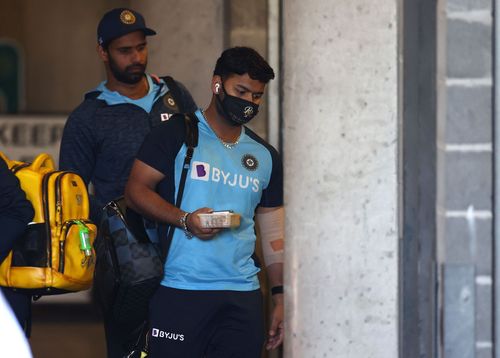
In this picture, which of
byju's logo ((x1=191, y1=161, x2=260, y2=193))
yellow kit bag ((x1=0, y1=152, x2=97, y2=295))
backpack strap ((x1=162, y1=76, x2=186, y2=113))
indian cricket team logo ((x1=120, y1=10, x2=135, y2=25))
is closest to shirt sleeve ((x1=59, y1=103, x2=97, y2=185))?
backpack strap ((x1=162, y1=76, x2=186, y2=113))

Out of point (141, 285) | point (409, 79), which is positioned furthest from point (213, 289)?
point (409, 79)

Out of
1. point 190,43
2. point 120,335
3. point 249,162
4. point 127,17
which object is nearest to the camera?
point 249,162

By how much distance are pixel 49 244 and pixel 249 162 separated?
80 centimetres

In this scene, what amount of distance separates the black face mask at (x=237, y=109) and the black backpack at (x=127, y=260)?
5.0 inches

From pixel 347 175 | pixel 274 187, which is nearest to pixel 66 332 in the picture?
pixel 274 187

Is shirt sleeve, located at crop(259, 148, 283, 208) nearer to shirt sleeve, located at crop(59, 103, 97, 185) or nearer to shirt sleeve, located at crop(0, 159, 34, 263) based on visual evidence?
shirt sleeve, located at crop(59, 103, 97, 185)

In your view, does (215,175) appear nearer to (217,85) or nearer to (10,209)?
(217,85)

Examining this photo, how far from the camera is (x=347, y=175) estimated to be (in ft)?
16.3

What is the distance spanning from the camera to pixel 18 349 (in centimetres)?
379

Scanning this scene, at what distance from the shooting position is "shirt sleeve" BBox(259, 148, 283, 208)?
556 centimetres

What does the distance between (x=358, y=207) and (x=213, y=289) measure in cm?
67

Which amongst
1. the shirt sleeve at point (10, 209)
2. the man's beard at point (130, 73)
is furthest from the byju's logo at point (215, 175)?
the man's beard at point (130, 73)

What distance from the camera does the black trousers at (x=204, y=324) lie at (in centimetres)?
529

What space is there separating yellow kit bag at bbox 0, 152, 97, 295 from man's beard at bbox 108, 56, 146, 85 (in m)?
0.87
